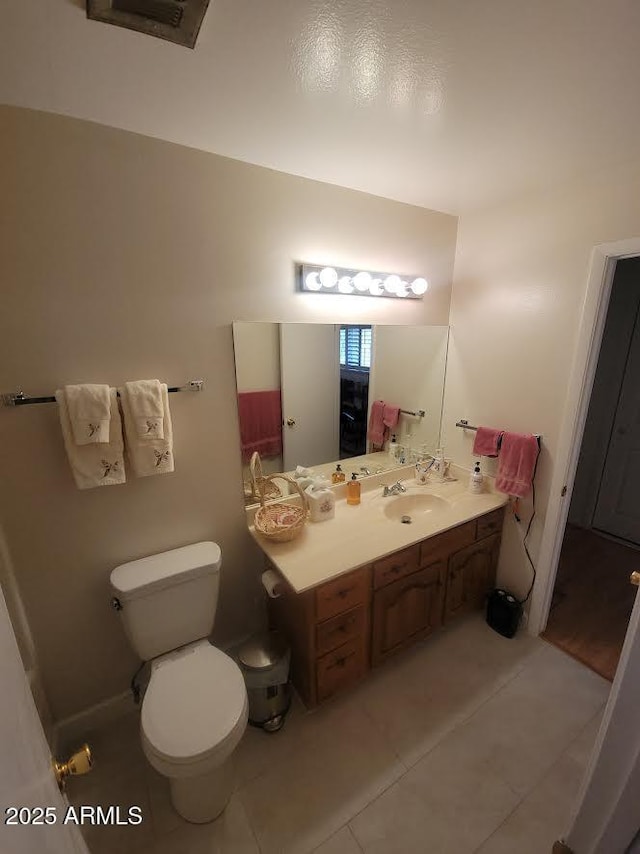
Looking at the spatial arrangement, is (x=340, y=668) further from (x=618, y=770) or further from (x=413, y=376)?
(x=413, y=376)

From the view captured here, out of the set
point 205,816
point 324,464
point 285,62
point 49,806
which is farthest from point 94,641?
point 285,62

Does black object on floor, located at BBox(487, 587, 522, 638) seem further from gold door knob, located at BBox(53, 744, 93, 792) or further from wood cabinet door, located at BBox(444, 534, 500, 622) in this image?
gold door knob, located at BBox(53, 744, 93, 792)

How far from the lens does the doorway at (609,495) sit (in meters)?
2.26

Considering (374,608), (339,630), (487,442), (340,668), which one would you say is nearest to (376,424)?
(487,442)

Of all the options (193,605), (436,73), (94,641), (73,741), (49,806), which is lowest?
(73,741)

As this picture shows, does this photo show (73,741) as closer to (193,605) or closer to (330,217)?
(193,605)

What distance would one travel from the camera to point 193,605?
150 centimetres

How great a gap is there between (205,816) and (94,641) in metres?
0.79

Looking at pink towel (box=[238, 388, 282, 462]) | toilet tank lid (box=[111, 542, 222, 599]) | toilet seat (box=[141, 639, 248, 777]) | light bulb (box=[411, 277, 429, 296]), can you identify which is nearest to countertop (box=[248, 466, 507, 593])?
toilet tank lid (box=[111, 542, 222, 599])

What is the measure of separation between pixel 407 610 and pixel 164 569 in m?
1.18


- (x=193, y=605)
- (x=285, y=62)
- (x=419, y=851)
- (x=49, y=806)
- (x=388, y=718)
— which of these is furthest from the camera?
(x=388, y=718)

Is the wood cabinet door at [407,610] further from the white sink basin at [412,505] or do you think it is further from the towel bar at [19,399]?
the towel bar at [19,399]

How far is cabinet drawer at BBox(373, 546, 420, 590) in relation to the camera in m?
1.58

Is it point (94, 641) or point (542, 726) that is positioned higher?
point (94, 641)
